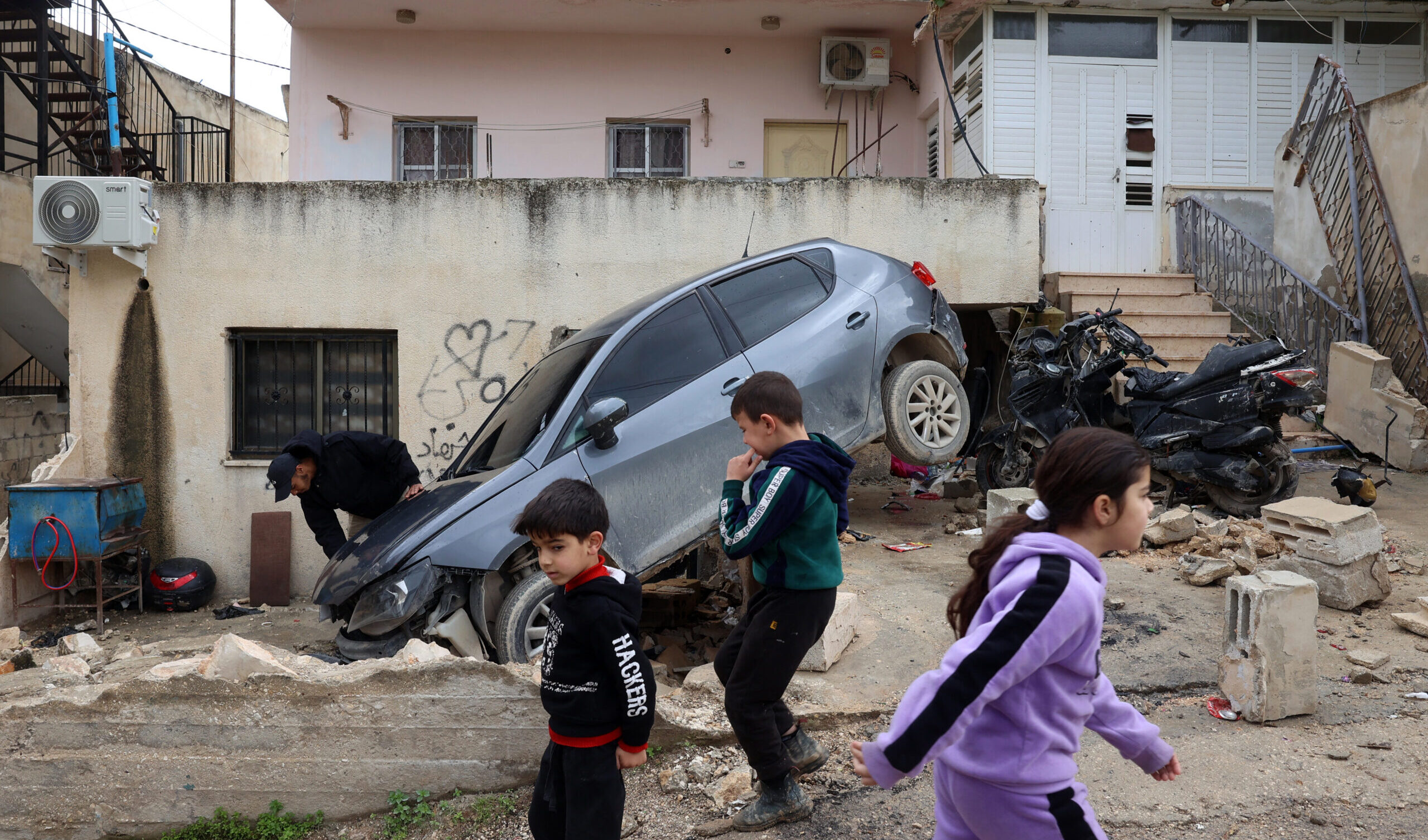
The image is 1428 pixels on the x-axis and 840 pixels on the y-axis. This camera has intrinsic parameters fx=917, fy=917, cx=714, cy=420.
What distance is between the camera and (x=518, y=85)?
1241 centimetres

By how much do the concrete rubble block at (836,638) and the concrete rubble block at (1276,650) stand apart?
62.6 inches

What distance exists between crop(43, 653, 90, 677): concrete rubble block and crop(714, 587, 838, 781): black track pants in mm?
3072

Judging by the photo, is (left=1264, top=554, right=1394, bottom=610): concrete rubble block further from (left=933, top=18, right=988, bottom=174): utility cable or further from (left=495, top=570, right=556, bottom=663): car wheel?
(left=933, top=18, right=988, bottom=174): utility cable

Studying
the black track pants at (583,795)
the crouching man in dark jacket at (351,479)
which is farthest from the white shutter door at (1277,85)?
the black track pants at (583,795)

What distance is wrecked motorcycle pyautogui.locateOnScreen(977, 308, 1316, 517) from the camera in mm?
6219

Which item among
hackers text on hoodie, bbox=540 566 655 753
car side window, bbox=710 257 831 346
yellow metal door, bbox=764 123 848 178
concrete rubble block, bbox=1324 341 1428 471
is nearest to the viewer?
hackers text on hoodie, bbox=540 566 655 753

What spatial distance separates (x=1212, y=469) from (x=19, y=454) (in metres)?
13.0

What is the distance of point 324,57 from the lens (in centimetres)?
1242

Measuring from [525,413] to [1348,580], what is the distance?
4339mm

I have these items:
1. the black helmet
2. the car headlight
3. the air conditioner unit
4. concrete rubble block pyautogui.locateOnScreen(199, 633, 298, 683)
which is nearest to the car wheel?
the car headlight

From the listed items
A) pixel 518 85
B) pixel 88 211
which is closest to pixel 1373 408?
pixel 518 85

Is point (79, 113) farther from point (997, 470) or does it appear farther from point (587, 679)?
point (587, 679)

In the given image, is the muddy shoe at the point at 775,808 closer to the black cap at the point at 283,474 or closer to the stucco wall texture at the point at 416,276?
the black cap at the point at 283,474

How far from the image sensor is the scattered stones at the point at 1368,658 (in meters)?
3.95
